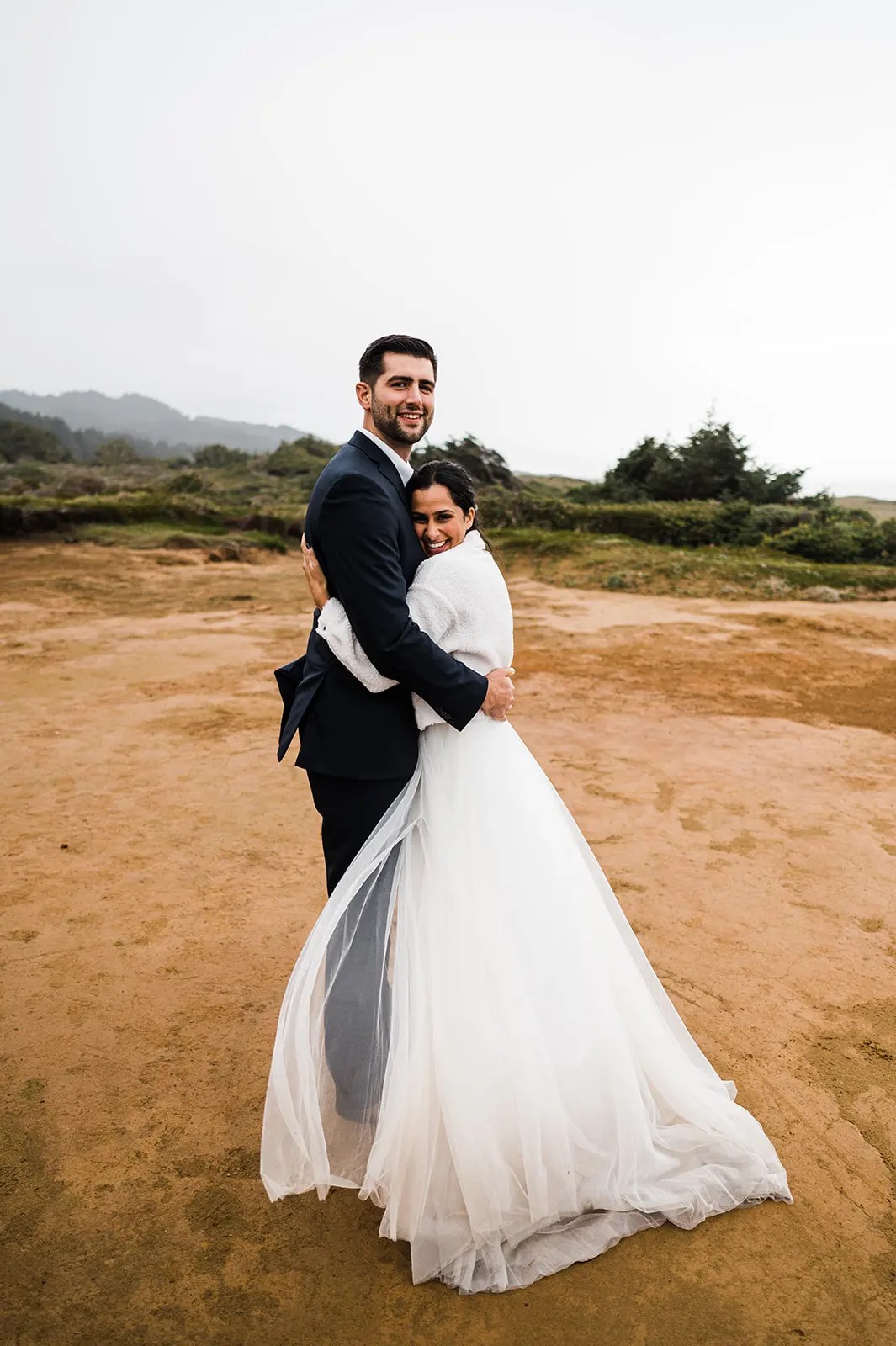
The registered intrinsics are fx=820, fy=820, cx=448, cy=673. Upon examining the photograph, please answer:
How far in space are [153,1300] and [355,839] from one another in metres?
1.08

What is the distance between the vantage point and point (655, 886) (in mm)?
3754

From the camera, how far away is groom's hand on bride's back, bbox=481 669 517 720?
2.02m

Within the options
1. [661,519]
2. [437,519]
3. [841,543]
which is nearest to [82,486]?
[661,519]

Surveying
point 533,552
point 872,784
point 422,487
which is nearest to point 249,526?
point 533,552

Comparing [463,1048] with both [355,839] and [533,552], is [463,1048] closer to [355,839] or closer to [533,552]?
[355,839]

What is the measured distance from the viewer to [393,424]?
2094 millimetres

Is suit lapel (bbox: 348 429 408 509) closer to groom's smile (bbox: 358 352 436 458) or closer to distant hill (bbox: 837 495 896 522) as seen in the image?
groom's smile (bbox: 358 352 436 458)

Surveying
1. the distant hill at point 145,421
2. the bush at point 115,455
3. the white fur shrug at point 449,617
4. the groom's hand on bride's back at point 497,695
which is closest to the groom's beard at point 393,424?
the white fur shrug at point 449,617

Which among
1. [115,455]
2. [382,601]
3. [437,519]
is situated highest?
[437,519]

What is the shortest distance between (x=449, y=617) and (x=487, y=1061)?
3.36 feet

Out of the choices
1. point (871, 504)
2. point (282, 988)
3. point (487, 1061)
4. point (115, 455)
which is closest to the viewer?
point (487, 1061)

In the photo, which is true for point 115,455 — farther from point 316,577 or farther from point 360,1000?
point 360,1000

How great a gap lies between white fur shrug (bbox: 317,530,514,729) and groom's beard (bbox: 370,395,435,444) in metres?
0.33

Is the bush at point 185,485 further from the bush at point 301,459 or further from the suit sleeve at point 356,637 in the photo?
the suit sleeve at point 356,637
